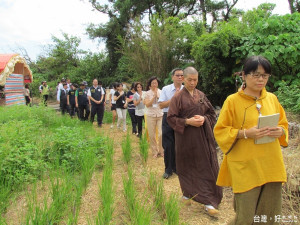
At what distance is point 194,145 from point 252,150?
37.8 inches

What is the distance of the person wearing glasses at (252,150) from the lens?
1893 mm

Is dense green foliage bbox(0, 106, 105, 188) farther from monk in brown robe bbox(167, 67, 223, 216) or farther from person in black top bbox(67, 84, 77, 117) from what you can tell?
person in black top bbox(67, 84, 77, 117)

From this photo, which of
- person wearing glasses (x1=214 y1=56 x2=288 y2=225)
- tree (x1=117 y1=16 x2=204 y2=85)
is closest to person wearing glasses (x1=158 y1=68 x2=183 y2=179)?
person wearing glasses (x1=214 y1=56 x2=288 y2=225)

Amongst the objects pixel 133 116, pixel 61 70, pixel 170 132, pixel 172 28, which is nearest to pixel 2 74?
pixel 133 116

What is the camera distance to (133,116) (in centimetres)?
710

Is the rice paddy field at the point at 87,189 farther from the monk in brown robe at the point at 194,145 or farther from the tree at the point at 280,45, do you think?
the tree at the point at 280,45

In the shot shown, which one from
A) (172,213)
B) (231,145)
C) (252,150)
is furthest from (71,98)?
(252,150)

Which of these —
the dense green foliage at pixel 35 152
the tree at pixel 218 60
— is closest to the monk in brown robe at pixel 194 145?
the dense green foliage at pixel 35 152

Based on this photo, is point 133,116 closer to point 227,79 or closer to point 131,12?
point 227,79

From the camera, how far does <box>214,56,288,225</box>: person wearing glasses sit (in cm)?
189

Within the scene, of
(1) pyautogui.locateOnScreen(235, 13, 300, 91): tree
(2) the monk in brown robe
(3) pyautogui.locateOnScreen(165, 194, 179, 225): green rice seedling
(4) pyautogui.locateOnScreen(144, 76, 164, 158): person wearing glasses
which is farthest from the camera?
(1) pyautogui.locateOnScreen(235, 13, 300, 91): tree

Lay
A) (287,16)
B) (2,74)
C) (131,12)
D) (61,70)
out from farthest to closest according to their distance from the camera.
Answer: (61,70) < (131,12) < (2,74) < (287,16)

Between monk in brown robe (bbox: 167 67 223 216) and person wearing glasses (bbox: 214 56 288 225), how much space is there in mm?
737

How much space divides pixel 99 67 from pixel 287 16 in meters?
12.5
